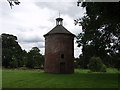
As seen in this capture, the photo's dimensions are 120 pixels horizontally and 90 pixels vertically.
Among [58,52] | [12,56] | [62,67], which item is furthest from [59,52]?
[12,56]

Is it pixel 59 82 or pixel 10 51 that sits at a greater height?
pixel 10 51

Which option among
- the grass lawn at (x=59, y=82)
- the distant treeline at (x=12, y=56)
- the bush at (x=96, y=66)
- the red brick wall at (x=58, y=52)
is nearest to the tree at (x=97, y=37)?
the grass lawn at (x=59, y=82)

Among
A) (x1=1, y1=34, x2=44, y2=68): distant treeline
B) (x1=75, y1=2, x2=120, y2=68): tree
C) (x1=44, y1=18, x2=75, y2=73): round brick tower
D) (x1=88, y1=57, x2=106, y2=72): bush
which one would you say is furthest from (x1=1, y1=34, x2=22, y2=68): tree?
(x1=75, y1=2, x2=120, y2=68): tree

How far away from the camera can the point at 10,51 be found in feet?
234

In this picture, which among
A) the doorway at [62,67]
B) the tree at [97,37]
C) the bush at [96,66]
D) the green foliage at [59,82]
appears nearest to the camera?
the green foliage at [59,82]

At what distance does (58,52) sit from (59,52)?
0.20 m

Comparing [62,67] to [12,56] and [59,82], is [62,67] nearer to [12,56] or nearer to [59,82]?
[59,82]

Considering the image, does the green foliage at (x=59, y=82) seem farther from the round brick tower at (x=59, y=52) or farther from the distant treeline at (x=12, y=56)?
the distant treeline at (x=12, y=56)

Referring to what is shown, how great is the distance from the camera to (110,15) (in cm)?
1764

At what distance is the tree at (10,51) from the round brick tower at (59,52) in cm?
2861

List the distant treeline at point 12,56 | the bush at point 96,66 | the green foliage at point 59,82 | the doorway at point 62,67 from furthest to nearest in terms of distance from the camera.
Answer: the distant treeline at point 12,56 < the bush at point 96,66 < the doorway at point 62,67 < the green foliage at point 59,82

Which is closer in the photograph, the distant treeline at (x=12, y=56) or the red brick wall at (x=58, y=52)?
the red brick wall at (x=58, y=52)

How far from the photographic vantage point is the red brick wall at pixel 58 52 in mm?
39594

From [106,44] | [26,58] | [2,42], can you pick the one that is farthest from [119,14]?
[2,42]
